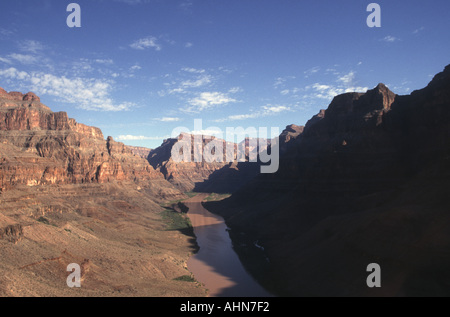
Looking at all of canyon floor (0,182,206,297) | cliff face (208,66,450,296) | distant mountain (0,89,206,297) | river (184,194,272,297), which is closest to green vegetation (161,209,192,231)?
distant mountain (0,89,206,297)

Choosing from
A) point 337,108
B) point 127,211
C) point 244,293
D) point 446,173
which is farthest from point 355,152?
point 127,211

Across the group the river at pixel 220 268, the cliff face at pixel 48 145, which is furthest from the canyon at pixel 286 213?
the river at pixel 220 268

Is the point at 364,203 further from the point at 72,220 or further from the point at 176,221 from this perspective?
the point at 176,221

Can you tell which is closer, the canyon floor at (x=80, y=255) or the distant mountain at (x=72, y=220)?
the canyon floor at (x=80, y=255)

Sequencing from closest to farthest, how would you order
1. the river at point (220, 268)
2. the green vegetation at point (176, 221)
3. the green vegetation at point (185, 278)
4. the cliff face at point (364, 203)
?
the cliff face at point (364, 203)
the river at point (220, 268)
the green vegetation at point (185, 278)
the green vegetation at point (176, 221)

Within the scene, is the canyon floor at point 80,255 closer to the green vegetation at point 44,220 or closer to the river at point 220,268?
the green vegetation at point 44,220
